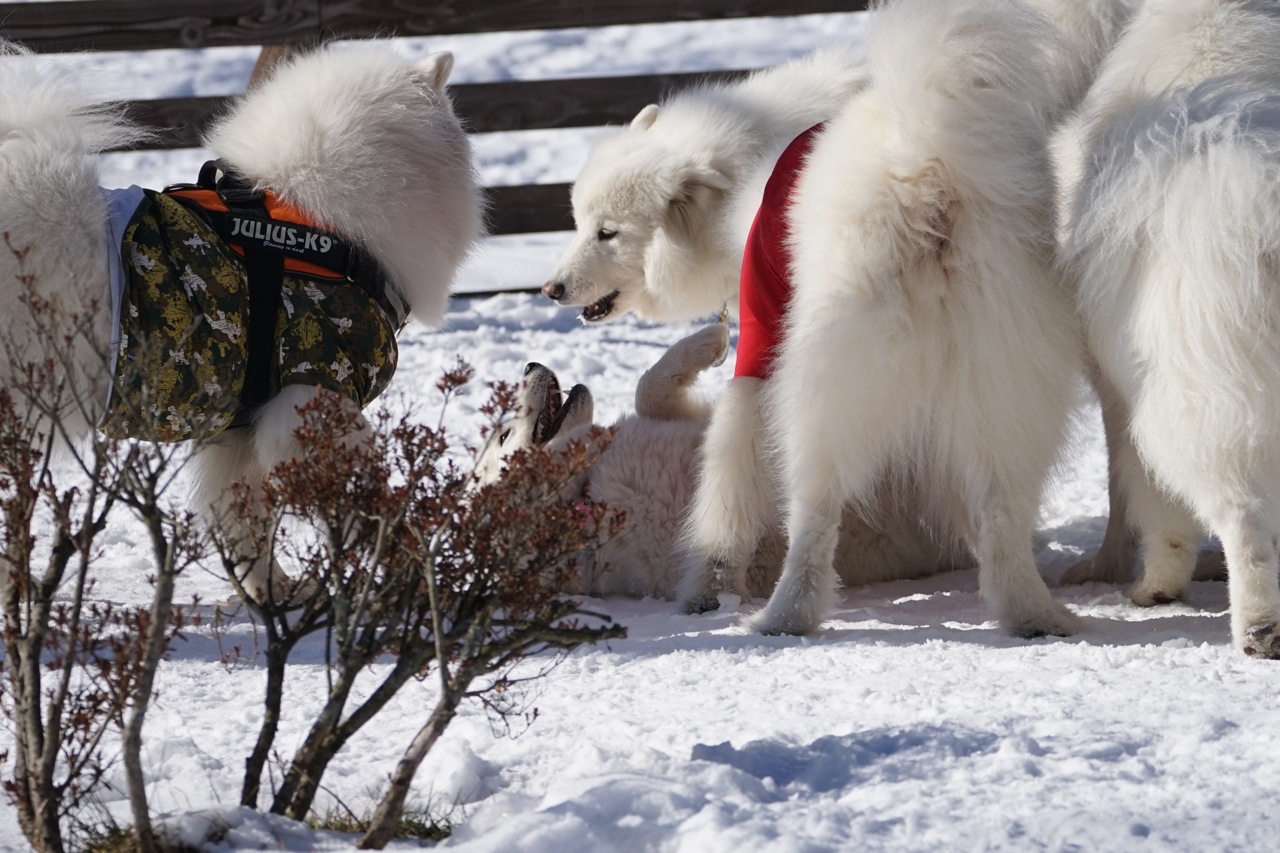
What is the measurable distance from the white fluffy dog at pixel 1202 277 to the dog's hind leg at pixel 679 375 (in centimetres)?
159

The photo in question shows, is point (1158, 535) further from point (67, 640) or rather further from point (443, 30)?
point (443, 30)

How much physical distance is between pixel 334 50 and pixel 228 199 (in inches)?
30.0

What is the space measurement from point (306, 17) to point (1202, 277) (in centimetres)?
594

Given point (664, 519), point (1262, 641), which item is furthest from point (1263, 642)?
point (664, 519)

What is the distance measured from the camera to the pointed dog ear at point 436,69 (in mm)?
3912

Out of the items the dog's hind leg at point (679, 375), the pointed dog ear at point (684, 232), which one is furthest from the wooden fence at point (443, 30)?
the dog's hind leg at point (679, 375)

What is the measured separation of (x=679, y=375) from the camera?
4.41 meters

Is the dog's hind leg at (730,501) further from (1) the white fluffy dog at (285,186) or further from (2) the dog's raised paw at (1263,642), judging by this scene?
(2) the dog's raised paw at (1263,642)

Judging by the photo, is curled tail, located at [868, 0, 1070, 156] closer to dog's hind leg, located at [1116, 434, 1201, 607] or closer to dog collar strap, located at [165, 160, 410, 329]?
dog's hind leg, located at [1116, 434, 1201, 607]

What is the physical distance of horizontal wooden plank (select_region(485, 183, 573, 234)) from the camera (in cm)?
766

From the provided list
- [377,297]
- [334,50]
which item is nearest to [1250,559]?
[377,297]

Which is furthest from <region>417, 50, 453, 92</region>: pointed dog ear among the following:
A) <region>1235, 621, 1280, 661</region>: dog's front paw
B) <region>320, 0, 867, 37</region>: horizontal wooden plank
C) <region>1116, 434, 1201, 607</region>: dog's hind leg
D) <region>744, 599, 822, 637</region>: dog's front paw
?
<region>320, 0, 867, 37</region>: horizontal wooden plank

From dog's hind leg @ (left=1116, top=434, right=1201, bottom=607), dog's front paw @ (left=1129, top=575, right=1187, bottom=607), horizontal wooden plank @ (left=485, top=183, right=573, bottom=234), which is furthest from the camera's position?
horizontal wooden plank @ (left=485, top=183, right=573, bottom=234)

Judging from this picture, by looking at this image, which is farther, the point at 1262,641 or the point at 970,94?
the point at 970,94
